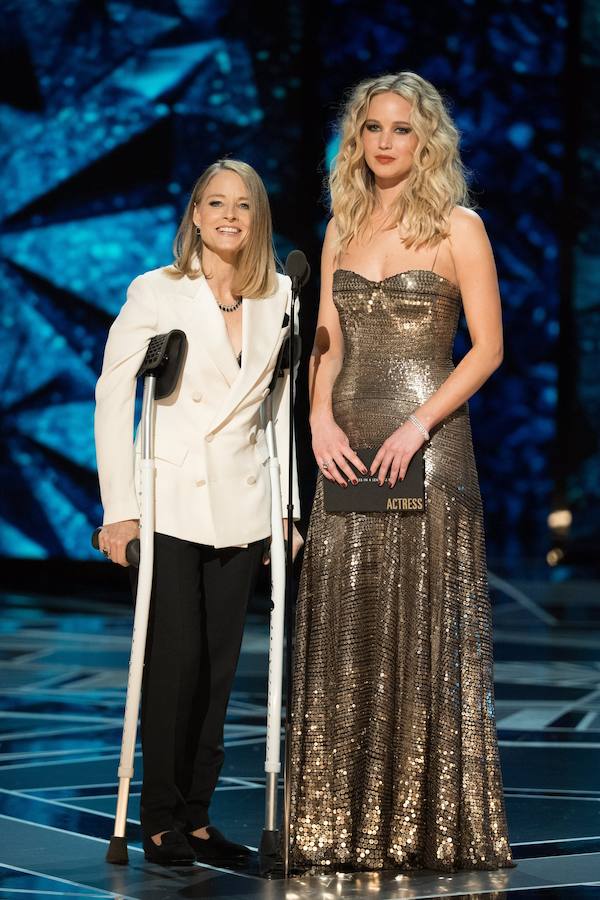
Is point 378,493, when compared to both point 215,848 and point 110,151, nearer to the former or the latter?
point 215,848

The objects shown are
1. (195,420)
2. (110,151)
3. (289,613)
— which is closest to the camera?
(289,613)

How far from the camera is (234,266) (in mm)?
3695

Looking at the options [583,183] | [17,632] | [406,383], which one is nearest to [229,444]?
[406,383]

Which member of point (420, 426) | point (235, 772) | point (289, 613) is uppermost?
point (420, 426)

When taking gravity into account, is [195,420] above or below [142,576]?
above

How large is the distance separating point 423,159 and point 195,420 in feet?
2.77

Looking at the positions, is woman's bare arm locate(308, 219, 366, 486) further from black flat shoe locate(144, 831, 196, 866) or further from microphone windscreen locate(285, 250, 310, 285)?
black flat shoe locate(144, 831, 196, 866)

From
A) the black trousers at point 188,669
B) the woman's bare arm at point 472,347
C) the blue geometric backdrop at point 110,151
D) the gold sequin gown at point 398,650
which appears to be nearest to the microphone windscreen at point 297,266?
the gold sequin gown at point 398,650

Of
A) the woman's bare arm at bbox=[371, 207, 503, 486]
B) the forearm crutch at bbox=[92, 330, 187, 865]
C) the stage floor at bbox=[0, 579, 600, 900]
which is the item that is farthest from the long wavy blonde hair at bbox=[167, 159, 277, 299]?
the stage floor at bbox=[0, 579, 600, 900]

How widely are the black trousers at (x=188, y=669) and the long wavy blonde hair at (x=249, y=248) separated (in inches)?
25.6

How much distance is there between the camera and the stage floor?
3270 mm

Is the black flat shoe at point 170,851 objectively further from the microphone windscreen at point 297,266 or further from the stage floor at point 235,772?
the microphone windscreen at point 297,266

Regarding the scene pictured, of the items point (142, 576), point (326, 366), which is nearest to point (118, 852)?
point (142, 576)

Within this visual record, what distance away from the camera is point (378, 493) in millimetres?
3508
